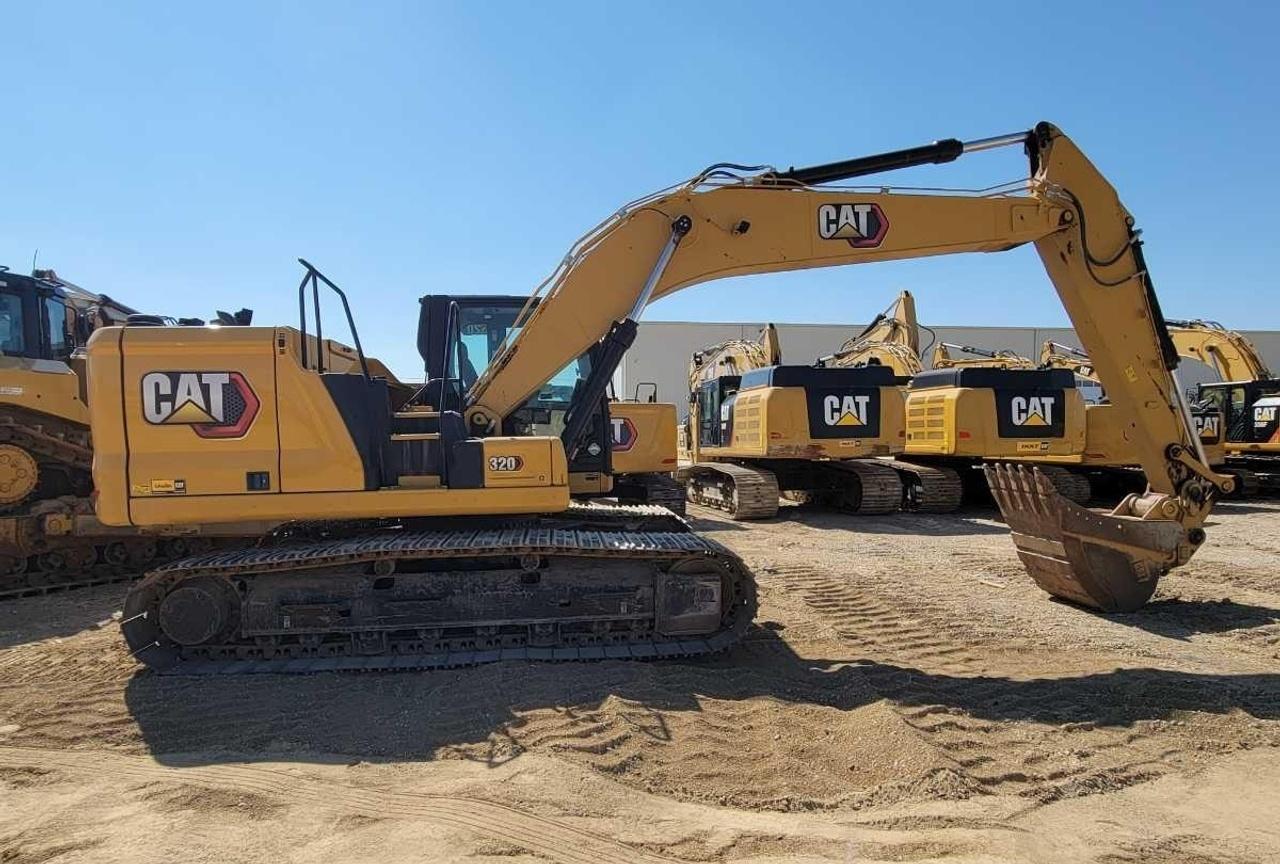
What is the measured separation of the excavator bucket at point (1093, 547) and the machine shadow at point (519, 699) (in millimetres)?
1422

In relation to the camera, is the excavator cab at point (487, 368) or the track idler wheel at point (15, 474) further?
the track idler wheel at point (15, 474)

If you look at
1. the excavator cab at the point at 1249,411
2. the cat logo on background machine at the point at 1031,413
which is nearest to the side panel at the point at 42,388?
the cat logo on background machine at the point at 1031,413

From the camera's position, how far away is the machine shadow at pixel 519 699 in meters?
3.89

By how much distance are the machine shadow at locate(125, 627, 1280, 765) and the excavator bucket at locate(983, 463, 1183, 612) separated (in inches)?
56.0

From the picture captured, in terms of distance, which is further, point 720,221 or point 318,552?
point 720,221

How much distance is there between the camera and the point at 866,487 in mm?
13477

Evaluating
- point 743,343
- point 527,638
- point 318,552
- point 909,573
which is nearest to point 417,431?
point 318,552

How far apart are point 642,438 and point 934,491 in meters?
6.67

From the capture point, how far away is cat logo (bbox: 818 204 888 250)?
18.5 feet

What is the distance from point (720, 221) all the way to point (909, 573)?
4.62m

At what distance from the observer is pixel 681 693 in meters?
4.49

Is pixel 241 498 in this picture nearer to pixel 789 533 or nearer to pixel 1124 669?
pixel 1124 669

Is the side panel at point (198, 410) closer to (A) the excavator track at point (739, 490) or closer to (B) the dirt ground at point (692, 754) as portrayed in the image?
(B) the dirt ground at point (692, 754)

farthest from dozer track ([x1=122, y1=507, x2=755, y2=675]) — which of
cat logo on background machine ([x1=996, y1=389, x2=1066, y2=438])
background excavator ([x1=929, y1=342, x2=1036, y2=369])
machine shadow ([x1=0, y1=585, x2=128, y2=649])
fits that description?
background excavator ([x1=929, y1=342, x2=1036, y2=369])
